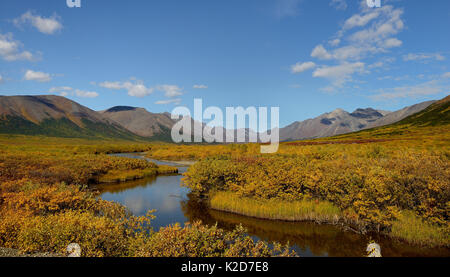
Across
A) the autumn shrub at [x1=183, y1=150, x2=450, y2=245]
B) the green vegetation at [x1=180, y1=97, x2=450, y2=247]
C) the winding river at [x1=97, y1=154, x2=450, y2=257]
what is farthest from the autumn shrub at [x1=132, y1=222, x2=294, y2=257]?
the autumn shrub at [x1=183, y1=150, x2=450, y2=245]

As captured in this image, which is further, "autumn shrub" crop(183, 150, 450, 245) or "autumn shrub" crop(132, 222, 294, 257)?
"autumn shrub" crop(183, 150, 450, 245)

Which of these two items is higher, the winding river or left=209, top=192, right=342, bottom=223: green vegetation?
left=209, top=192, right=342, bottom=223: green vegetation

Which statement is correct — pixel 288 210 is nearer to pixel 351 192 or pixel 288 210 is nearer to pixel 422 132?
pixel 351 192

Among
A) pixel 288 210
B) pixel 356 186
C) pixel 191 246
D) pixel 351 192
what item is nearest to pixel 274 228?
pixel 288 210

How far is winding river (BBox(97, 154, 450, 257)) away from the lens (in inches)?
690

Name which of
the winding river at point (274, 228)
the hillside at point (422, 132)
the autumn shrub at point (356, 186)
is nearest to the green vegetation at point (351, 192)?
the autumn shrub at point (356, 186)

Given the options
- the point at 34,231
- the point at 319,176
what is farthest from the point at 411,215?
the point at 34,231

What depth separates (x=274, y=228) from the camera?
2209cm

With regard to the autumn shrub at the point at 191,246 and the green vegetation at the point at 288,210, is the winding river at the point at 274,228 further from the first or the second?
the autumn shrub at the point at 191,246

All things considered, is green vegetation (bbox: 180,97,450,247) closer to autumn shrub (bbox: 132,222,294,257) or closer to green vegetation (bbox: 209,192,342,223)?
green vegetation (bbox: 209,192,342,223)

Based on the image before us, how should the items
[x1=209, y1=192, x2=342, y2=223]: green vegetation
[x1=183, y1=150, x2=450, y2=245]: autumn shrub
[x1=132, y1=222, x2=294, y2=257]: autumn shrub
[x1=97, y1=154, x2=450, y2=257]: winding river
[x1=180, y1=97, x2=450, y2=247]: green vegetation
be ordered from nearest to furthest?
[x1=132, y1=222, x2=294, y2=257]: autumn shrub, [x1=97, y1=154, x2=450, y2=257]: winding river, [x1=180, y1=97, x2=450, y2=247]: green vegetation, [x1=183, y1=150, x2=450, y2=245]: autumn shrub, [x1=209, y1=192, x2=342, y2=223]: green vegetation

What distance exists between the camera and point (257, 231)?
21.5m

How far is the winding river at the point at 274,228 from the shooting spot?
17.5 metres
